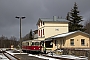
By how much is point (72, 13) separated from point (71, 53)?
36521 millimetres

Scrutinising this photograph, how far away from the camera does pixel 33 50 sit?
1666 inches

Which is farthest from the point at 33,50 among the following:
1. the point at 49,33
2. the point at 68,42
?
the point at 49,33

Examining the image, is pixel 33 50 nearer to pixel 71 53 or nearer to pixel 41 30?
pixel 71 53

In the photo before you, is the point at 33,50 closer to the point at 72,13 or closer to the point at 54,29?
the point at 54,29

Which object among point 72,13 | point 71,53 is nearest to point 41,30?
point 72,13

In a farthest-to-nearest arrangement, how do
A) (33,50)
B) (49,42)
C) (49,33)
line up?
(49,33), (49,42), (33,50)

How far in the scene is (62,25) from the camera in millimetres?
60062

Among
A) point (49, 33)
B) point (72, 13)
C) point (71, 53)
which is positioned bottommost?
point (71, 53)

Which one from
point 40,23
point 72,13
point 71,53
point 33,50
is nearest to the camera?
point 71,53

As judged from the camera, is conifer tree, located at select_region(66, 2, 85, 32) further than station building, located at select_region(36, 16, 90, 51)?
Yes

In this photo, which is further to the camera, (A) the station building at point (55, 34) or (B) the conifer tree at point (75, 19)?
(B) the conifer tree at point (75, 19)

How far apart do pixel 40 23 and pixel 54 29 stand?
5618mm

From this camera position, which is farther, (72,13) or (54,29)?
(72,13)

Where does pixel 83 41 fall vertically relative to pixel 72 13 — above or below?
below
